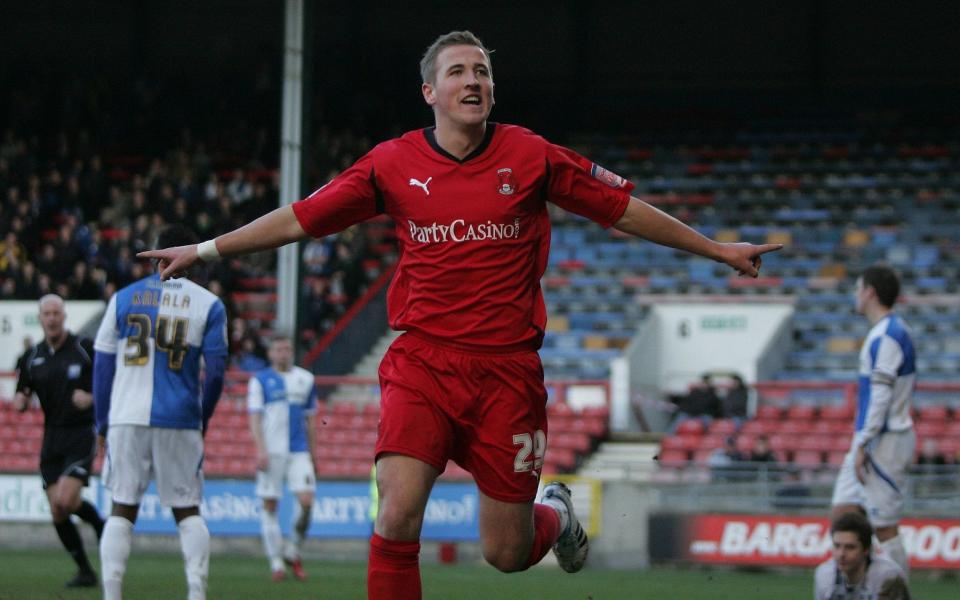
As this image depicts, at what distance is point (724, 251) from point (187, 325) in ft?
11.9

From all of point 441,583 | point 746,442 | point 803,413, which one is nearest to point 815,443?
point 803,413

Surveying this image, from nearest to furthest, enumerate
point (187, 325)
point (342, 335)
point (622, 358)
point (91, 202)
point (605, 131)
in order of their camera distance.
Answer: point (187, 325) → point (622, 358) → point (342, 335) → point (91, 202) → point (605, 131)

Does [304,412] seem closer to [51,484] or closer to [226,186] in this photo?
[51,484]

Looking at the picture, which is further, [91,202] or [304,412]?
[91,202]

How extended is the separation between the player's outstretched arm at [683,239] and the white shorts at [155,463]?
3356 millimetres

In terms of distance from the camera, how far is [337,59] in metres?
30.2

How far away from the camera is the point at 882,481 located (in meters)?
9.41

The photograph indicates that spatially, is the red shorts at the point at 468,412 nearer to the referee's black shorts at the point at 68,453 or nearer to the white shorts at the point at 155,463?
the white shorts at the point at 155,463

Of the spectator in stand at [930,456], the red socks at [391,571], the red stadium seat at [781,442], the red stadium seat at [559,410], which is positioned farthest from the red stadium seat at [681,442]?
the red socks at [391,571]

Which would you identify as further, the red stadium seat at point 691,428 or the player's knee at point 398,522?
the red stadium seat at point 691,428

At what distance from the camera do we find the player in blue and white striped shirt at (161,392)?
8.25m

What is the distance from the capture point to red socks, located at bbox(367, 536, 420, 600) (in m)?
5.64

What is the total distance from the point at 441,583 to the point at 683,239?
8.00 m

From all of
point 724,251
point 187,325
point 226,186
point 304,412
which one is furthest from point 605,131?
point 724,251
